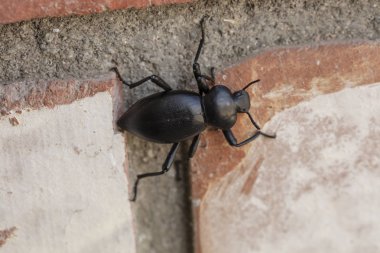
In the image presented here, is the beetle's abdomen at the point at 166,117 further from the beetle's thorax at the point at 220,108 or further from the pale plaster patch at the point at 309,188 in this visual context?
the pale plaster patch at the point at 309,188

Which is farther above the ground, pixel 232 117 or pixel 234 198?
pixel 232 117

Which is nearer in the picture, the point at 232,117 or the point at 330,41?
the point at 330,41

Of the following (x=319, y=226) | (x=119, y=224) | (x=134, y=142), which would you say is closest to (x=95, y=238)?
(x=119, y=224)

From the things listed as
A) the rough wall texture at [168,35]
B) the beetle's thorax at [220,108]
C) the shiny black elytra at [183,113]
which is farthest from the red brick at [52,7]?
the beetle's thorax at [220,108]

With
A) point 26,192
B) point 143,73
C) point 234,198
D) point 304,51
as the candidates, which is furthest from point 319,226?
point 26,192

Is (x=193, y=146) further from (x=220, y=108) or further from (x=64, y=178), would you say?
(x=64, y=178)

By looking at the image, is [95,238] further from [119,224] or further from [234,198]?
[234,198]

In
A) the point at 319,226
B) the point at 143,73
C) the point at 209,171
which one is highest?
the point at 143,73
